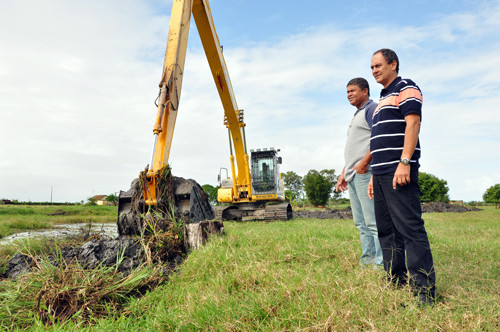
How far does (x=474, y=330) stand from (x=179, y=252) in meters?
3.61

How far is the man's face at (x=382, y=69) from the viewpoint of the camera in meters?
2.79

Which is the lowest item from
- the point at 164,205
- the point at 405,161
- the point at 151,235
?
the point at 151,235

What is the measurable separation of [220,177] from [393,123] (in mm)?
10192

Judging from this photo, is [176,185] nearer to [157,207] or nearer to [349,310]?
[157,207]

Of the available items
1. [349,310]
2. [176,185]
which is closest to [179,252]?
[176,185]

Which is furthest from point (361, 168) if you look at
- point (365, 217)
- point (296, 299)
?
point (296, 299)

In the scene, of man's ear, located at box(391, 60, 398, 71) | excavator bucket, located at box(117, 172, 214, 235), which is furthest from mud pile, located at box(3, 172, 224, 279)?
man's ear, located at box(391, 60, 398, 71)

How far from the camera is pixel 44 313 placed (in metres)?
2.88

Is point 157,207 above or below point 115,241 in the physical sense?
above

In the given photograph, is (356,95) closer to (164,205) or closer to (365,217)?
(365,217)

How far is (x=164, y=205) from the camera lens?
538cm

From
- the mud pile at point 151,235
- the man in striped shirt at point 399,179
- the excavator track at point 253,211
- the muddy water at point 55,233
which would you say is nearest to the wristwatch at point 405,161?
the man in striped shirt at point 399,179

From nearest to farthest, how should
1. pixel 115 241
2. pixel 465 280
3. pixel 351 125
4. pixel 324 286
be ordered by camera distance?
pixel 324 286, pixel 465 280, pixel 351 125, pixel 115 241

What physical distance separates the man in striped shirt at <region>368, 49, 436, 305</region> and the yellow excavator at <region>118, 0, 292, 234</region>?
347 centimetres
